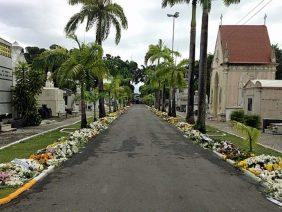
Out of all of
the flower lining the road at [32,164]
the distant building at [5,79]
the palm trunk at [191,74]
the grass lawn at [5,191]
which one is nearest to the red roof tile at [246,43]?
the palm trunk at [191,74]

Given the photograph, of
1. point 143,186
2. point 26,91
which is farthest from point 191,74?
point 143,186

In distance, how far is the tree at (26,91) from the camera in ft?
101

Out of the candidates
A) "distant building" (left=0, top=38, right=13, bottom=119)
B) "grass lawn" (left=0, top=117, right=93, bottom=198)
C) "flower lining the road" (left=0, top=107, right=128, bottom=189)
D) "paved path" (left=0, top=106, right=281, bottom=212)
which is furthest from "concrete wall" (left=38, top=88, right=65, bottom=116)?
"paved path" (left=0, top=106, right=281, bottom=212)

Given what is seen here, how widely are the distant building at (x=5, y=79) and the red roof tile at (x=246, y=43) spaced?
84.1 feet

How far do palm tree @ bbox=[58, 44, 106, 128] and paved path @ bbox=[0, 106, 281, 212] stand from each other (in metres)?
10.7

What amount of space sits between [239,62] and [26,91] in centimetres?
2566

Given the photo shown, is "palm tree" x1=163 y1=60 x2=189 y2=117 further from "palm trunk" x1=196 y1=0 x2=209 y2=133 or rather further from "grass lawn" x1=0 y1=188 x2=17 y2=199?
"grass lawn" x1=0 y1=188 x2=17 y2=199

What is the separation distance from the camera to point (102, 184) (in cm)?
1110

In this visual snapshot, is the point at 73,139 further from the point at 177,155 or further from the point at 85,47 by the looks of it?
the point at 85,47

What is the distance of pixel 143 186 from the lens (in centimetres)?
1091

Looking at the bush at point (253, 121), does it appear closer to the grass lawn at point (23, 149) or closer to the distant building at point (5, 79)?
the grass lawn at point (23, 149)

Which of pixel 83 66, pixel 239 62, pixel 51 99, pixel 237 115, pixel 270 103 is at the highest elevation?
pixel 239 62

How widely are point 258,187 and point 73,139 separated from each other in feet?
35.8

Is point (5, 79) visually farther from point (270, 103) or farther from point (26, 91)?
point (270, 103)
